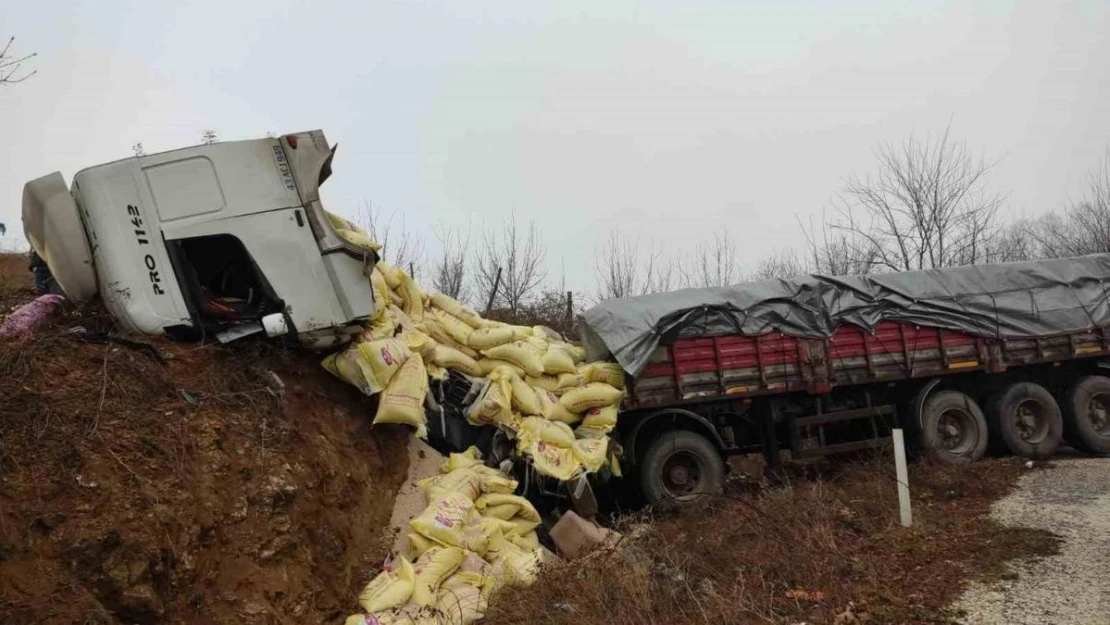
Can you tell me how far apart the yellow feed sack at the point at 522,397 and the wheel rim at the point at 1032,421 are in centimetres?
645

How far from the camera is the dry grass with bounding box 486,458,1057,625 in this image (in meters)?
4.46

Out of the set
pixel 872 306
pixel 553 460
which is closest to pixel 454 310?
pixel 553 460

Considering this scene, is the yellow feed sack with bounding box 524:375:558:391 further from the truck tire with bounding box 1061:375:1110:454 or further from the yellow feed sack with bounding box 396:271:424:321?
the truck tire with bounding box 1061:375:1110:454

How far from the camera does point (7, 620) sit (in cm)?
385

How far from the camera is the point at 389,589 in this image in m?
5.04

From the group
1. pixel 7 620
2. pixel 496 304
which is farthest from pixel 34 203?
pixel 496 304

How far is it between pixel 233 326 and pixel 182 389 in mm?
872

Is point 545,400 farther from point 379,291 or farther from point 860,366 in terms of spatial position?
point 860,366

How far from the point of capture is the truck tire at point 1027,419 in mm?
9359

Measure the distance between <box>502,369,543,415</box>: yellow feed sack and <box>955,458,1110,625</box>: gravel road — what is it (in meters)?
3.78

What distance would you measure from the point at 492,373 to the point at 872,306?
4.59 metres

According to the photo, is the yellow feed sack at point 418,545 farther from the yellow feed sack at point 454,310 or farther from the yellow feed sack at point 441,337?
the yellow feed sack at point 454,310

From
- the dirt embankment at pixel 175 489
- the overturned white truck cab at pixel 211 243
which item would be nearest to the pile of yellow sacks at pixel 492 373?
the overturned white truck cab at pixel 211 243

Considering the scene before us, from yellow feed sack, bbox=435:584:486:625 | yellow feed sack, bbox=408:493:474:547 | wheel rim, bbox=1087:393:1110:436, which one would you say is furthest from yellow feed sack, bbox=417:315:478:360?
wheel rim, bbox=1087:393:1110:436
